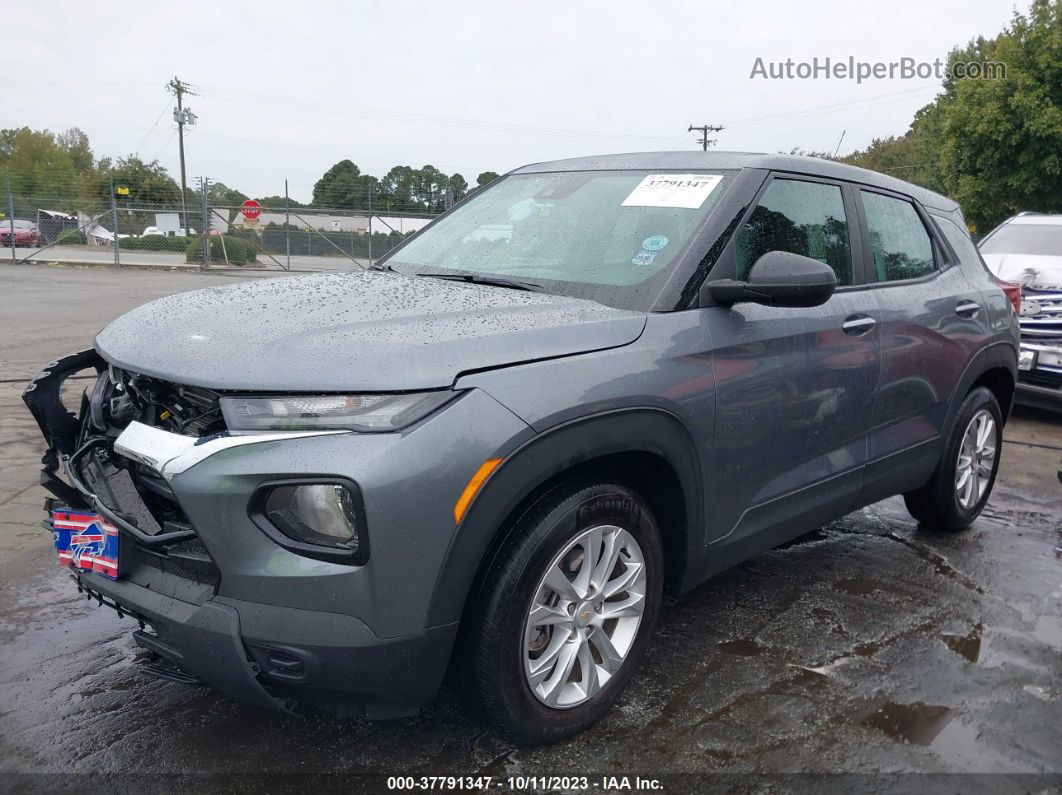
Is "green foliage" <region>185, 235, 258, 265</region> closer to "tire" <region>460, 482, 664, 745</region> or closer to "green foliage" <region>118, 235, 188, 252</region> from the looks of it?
"green foliage" <region>118, 235, 188, 252</region>

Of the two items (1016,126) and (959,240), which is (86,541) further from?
(1016,126)

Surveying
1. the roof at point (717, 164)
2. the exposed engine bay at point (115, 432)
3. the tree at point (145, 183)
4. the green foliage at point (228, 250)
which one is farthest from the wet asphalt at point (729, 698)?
the tree at point (145, 183)

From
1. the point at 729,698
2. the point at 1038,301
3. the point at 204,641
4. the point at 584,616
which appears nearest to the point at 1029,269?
the point at 1038,301

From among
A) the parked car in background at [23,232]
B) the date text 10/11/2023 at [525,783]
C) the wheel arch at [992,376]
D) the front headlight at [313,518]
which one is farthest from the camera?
the parked car in background at [23,232]

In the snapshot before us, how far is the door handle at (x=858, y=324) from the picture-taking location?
3387mm

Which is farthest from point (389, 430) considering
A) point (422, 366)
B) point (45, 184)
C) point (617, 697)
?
point (45, 184)

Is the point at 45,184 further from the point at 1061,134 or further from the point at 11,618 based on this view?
the point at 11,618

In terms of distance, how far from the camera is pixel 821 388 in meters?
3.24

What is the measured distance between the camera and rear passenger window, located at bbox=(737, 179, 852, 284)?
3.12m

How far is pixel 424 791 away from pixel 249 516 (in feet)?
3.10

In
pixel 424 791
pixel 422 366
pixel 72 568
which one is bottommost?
pixel 424 791

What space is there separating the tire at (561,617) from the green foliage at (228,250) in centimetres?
2782

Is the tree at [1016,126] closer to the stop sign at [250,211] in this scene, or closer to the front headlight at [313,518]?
the stop sign at [250,211]

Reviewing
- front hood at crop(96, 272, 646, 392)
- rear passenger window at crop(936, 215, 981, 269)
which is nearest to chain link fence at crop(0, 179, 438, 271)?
rear passenger window at crop(936, 215, 981, 269)
